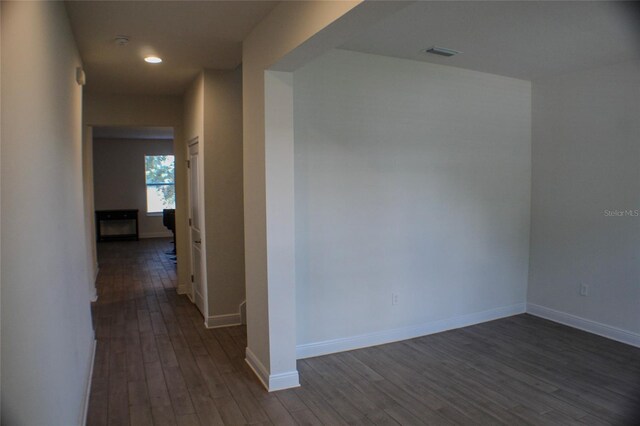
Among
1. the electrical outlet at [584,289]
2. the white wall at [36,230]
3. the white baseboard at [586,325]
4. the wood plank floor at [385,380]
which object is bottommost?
the wood plank floor at [385,380]

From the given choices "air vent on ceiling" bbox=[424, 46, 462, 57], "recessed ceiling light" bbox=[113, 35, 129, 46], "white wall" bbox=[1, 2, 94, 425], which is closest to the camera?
"white wall" bbox=[1, 2, 94, 425]

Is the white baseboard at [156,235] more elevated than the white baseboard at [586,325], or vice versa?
the white baseboard at [156,235]

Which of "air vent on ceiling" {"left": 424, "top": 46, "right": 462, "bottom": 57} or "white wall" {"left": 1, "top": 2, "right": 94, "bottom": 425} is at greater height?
"air vent on ceiling" {"left": 424, "top": 46, "right": 462, "bottom": 57}

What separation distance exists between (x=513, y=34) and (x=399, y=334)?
267 cm

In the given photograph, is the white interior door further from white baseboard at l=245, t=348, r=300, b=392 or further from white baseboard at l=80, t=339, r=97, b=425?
white baseboard at l=245, t=348, r=300, b=392

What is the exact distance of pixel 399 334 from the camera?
13.5ft

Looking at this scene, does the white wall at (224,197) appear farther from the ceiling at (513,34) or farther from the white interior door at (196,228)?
the ceiling at (513,34)

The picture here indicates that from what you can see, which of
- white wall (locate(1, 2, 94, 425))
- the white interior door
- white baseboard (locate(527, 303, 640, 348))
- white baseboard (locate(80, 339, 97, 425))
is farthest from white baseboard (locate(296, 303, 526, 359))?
white wall (locate(1, 2, 94, 425))

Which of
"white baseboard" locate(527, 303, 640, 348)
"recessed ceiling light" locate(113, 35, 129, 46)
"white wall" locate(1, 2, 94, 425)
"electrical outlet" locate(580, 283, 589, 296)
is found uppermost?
"recessed ceiling light" locate(113, 35, 129, 46)

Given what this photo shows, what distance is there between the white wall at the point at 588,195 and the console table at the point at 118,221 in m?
9.39

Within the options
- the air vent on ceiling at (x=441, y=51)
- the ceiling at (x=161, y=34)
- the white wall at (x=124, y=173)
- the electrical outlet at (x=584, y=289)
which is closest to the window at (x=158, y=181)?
the white wall at (x=124, y=173)

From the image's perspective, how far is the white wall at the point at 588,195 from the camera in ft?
13.2

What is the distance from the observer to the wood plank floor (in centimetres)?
281

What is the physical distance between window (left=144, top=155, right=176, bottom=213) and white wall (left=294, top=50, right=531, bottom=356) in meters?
8.84
